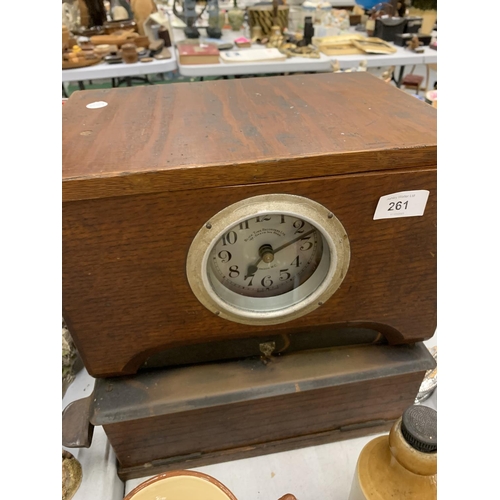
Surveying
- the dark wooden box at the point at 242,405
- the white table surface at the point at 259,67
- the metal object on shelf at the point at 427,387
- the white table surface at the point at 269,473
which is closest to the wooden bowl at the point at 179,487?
A: the dark wooden box at the point at 242,405

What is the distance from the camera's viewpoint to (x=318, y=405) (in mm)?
830

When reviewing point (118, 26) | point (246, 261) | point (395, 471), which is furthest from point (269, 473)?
point (118, 26)

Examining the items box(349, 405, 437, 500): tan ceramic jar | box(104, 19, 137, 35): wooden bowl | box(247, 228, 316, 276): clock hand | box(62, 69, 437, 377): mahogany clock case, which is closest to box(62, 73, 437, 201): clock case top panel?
box(62, 69, 437, 377): mahogany clock case

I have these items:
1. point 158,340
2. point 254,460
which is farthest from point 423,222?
point 254,460

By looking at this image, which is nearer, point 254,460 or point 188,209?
point 188,209

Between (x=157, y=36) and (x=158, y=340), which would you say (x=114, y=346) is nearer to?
(x=158, y=340)

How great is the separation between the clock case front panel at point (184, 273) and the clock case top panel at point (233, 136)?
0.02 m

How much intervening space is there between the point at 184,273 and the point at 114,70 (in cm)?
180

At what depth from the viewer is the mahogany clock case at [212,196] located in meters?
0.56

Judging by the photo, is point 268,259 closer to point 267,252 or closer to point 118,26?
point 267,252

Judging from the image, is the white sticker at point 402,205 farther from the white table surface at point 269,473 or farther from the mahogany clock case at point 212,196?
the white table surface at point 269,473

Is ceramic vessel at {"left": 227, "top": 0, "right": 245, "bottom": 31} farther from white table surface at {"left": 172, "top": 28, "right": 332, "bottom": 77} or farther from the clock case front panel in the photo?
the clock case front panel

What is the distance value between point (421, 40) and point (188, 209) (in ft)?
8.05

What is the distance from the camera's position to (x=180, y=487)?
1.84 feet
